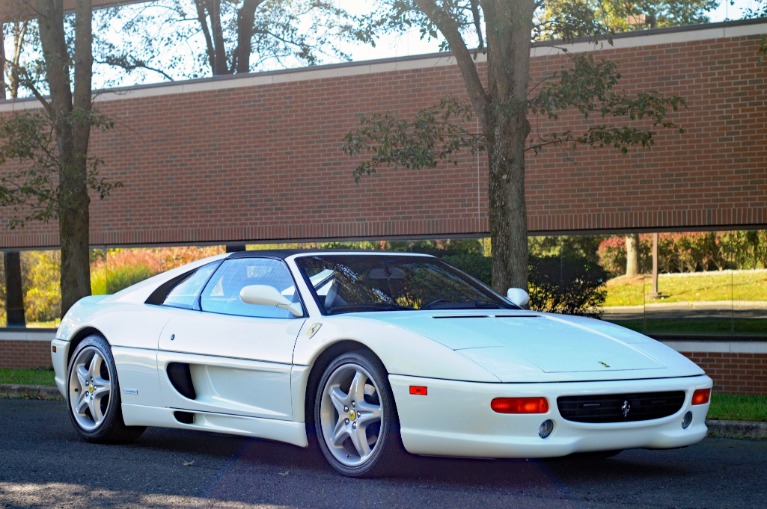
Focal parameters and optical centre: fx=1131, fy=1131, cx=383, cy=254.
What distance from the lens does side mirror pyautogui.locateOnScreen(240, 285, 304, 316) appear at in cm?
671

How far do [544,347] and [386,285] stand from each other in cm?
139

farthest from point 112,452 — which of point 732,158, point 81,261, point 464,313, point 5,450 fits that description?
point 732,158

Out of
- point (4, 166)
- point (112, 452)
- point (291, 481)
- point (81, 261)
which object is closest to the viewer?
point (291, 481)

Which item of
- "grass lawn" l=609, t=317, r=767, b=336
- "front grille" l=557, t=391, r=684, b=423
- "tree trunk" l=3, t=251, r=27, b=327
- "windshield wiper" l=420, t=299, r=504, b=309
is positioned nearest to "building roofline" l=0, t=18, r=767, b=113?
"tree trunk" l=3, t=251, r=27, b=327

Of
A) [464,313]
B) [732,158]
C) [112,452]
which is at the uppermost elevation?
[732,158]

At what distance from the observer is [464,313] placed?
6770 mm

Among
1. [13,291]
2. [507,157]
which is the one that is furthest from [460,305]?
[13,291]

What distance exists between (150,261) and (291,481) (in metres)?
12.3

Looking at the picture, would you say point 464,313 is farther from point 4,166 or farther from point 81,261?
point 4,166

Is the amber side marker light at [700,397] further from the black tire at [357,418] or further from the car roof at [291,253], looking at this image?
the car roof at [291,253]

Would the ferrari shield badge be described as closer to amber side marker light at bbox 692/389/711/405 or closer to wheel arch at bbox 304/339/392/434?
wheel arch at bbox 304/339/392/434

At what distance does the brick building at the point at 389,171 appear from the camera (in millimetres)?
13969

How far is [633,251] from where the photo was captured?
14.4 metres

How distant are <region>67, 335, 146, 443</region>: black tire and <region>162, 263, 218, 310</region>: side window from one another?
606 mm
